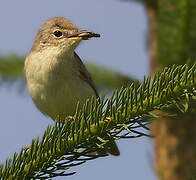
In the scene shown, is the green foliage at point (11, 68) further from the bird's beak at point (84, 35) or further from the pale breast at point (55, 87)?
the bird's beak at point (84, 35)

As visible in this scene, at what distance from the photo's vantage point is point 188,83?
2.66 meters

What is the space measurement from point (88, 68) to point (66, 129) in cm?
242

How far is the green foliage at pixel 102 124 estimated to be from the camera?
2.68 m

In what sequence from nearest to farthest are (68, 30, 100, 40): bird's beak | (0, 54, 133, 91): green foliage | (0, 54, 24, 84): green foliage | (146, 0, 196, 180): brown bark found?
1. (146, 0, 196, 180): brown bark
2. (68, 30, 100, 40): bird's beak
3. (0, 54, 133, 91): green foliage
4. (0, 54, 24, 84): green foliage

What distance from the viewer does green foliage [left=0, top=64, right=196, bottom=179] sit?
105 inches

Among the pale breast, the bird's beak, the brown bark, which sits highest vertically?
the bird's beak

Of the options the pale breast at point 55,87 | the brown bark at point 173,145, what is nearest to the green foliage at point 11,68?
the pale breast at point 55,87

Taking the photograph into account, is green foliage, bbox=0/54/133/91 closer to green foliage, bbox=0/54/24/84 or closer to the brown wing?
green foliage, bbox=0/54/24/84

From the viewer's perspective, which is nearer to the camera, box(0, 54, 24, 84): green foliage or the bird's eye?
box(0, 54, 24, 84): green foliage

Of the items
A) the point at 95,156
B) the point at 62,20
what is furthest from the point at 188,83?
the point at 62,20

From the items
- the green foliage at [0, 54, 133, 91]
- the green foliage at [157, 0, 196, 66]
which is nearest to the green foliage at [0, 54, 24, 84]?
the green foliage at [0, 54, 133, 91]

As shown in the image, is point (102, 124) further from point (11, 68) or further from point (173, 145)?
point (11, 68)

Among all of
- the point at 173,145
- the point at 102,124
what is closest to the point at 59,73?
the point at 173,145

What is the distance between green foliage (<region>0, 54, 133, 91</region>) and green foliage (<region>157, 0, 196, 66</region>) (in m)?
0.63
